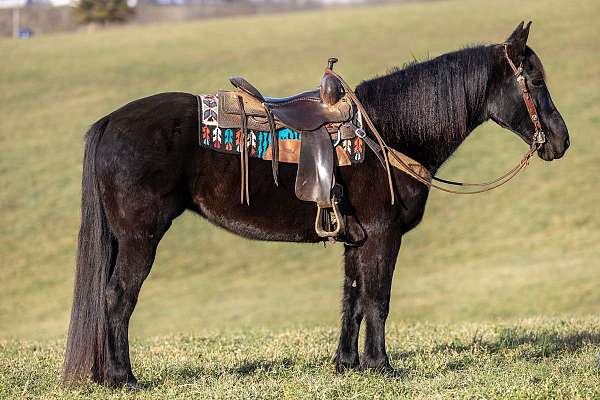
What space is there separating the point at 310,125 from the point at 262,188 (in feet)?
1.80

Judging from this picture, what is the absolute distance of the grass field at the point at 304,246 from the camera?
6715 mm

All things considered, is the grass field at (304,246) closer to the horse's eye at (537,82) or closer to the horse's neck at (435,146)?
the horse's neck at (435,146)

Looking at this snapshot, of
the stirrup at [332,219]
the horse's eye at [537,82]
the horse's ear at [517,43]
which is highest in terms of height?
the horse's ear at [517,43]

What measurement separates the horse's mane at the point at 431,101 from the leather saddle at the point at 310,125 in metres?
0.30

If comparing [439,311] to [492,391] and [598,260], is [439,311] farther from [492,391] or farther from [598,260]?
[492,391]

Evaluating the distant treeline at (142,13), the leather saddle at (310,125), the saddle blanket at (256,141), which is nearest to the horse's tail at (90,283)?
the saddle blanket at (256,141)

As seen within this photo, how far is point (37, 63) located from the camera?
38.6 meters

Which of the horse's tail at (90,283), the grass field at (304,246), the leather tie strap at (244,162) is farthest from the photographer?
the grass field at (304,246)

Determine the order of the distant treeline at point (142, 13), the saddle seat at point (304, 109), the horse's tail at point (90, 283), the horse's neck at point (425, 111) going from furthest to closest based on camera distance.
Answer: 1. the distant treeline at point (142, 13)
2. the horse's neck at point (425, 111)
3. the saddle seat at point (304, 109)
4. the horse's tail at point (90, 283)

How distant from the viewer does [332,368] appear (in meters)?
6.50

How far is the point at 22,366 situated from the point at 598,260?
45.8ft

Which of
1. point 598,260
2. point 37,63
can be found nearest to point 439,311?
point 598,260

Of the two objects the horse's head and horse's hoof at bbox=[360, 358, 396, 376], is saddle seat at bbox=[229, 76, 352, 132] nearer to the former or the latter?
the horse's head

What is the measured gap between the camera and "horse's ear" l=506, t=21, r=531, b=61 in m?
6.10
